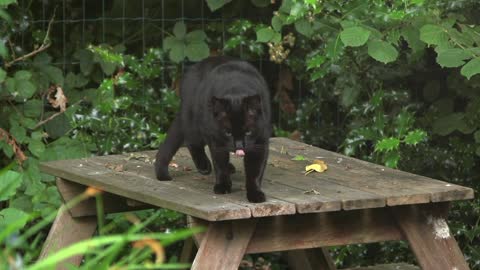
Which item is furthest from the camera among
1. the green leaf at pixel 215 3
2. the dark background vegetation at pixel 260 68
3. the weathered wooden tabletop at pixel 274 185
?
the green leaf at pixel 215 3

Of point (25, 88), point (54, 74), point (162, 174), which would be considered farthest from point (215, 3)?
point (162, 174)

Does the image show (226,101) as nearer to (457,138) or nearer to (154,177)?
(154,177)

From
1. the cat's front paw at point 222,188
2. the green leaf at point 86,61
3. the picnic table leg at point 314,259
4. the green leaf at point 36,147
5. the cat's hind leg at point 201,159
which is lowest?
the picnic table leg at point 314,259

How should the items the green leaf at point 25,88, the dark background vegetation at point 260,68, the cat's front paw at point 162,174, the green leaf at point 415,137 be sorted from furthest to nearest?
the green leaf at point 25,88 → the dark background vegetation at point 260,68 → the green leaf at point 415,137 → the cat's front paw at point 162,174

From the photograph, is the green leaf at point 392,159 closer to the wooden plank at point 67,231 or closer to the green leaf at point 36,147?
the wooden plank at point 67,231

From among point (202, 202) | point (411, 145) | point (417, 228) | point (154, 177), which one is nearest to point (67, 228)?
point (154, 177)

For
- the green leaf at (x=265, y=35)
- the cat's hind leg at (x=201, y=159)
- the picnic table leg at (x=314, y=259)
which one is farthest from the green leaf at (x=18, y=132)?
the picnic table leg at (x=314, y=259)

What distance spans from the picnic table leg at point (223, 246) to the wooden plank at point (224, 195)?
A: 0.28ft

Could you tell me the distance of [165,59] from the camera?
5.62 metres

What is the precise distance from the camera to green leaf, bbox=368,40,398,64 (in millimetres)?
4316

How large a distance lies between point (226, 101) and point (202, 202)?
1.09 ft

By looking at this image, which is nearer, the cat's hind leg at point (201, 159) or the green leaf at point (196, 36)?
the cat's hind leg at point (201, 159)

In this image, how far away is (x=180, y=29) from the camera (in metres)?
5.53

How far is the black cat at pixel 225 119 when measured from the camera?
3449 millimetres
